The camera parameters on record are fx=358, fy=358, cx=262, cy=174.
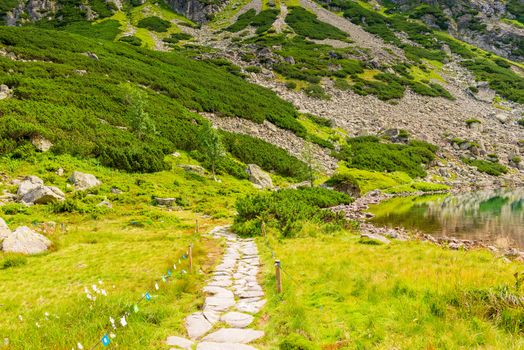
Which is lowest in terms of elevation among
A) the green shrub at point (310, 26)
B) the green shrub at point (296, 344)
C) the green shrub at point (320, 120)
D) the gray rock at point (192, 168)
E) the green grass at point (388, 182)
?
the green grass at point (388, 182)

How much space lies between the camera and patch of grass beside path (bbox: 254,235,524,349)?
6516 millimetres

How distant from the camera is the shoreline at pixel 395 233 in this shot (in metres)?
19.8

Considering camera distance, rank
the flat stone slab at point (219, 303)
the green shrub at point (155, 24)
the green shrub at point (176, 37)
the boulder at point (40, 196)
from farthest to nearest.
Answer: the green shrub at point (155, 24)
the green shrub at point (176, 37)
the boulder at point (40, 196)
the flat stone slab at point (219, 303)

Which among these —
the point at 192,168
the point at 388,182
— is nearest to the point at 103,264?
the point at 192,168

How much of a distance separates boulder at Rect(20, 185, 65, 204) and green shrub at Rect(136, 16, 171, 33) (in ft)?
387

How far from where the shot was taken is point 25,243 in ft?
52.6

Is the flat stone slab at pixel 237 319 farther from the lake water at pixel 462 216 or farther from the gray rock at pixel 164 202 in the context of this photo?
the gray rock at pixel 164 202

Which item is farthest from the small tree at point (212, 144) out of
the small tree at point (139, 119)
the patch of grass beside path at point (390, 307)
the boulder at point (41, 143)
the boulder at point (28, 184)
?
the patch of grass beside path at point (390, 307)

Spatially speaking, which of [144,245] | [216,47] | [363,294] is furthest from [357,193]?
[216,47]

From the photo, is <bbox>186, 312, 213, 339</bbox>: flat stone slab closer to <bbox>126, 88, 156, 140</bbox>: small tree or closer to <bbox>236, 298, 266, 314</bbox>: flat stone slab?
<bbox>236, 298, 266, 314</bbox>: flat stone slab

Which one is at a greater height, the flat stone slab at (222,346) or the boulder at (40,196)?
the flat stone slab at (222,346)

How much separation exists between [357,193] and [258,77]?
54.5m

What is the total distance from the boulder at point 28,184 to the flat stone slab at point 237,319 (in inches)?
938

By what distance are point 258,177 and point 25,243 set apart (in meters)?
31.9
